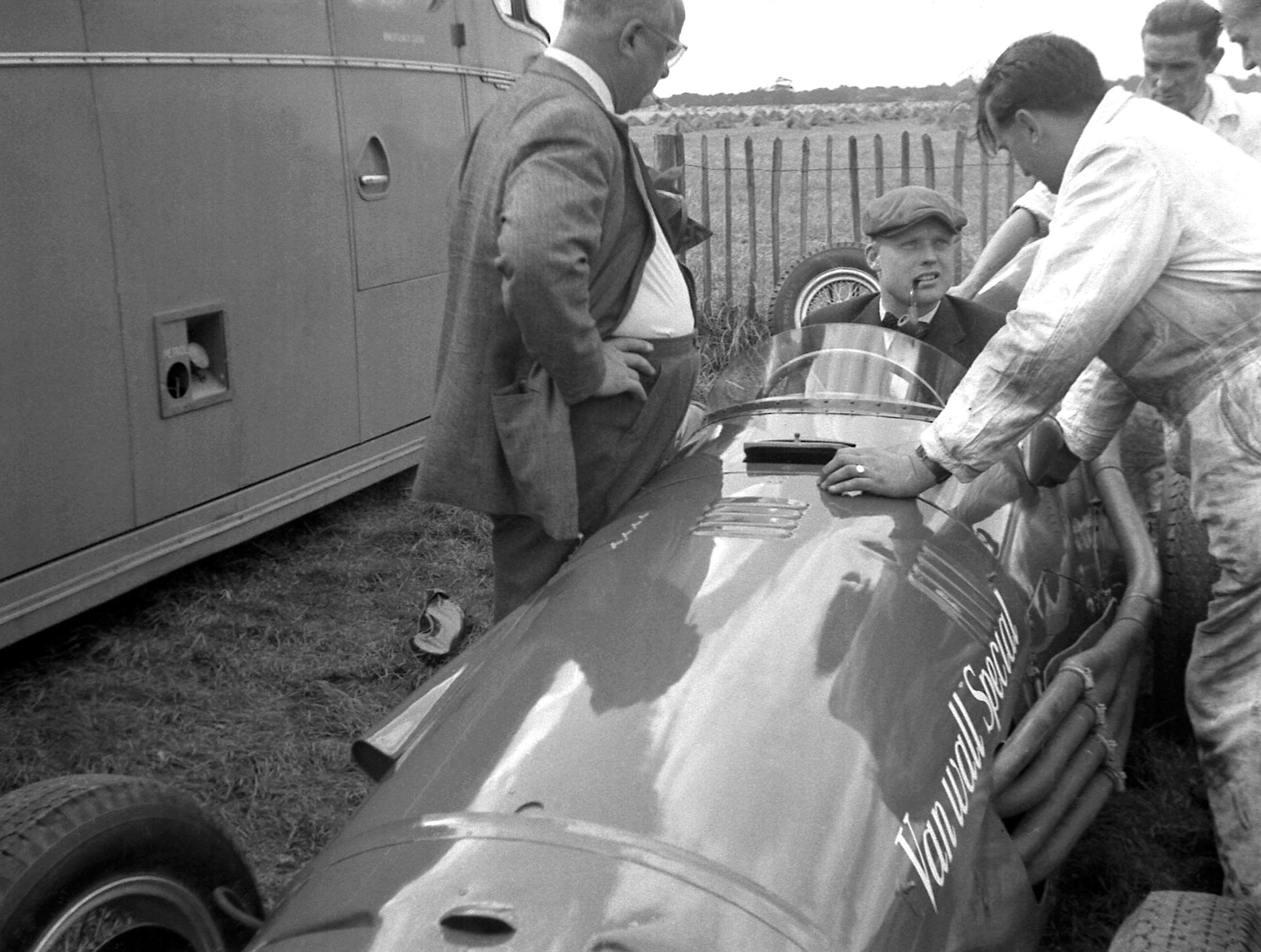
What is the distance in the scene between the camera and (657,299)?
323 cm

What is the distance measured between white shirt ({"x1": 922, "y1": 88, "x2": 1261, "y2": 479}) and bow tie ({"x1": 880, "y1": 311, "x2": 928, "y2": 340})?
111cm

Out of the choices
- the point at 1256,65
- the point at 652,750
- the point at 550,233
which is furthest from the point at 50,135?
the point at 1256,65

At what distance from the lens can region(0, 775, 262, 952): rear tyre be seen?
6.57ft

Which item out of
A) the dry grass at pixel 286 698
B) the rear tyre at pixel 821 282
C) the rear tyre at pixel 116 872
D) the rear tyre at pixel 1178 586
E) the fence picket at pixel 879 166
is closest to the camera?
the rear tyre at pixel 116 872

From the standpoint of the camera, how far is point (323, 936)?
5.72 ft

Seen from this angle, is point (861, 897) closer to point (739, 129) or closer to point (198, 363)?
point (198, 363)

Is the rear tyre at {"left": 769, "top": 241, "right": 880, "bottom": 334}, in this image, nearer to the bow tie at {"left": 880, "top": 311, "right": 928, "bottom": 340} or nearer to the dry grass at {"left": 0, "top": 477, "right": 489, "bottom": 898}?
the dry grass at {"left": 0, "top": 477, "right": 489, "bottom": 898}

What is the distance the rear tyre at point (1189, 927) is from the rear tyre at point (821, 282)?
14.4 feet

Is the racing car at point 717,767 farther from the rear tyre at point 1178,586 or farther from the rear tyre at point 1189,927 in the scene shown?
the rear tyre at point 1178,586

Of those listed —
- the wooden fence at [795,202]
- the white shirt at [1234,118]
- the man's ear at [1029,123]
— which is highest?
the man's ear at [1029,123]

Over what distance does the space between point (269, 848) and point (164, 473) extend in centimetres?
158

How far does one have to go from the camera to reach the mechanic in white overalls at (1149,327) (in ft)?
8.50

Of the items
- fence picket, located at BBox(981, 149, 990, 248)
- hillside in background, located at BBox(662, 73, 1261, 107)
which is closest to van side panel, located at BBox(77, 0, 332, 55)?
fence picket, located at BBox(981, 149, 990, 248)

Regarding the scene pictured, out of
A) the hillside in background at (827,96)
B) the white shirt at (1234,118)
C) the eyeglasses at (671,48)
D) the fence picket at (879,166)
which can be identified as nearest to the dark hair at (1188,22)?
the white shirt at (1234,118)
